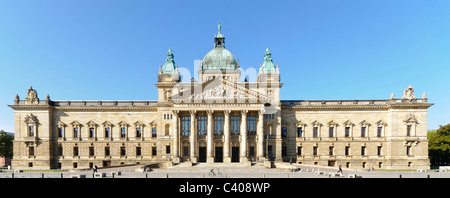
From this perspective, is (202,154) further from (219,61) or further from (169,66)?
(219,61)

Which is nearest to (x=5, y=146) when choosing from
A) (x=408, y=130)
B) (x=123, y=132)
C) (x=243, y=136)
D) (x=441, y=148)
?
(x=123, y=132)

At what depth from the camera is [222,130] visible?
61.4 meters

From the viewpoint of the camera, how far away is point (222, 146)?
61.2 meters

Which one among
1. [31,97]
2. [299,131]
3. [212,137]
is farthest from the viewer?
[299,131]

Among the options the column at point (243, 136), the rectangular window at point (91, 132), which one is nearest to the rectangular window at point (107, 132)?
the rectangular window at point (91, 132)

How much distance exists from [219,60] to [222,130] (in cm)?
1751

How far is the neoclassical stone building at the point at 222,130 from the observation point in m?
61.7

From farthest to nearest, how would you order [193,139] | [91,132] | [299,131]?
[91,132] < [299,131] < [193,139]

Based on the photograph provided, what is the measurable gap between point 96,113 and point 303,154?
45.2 metres
